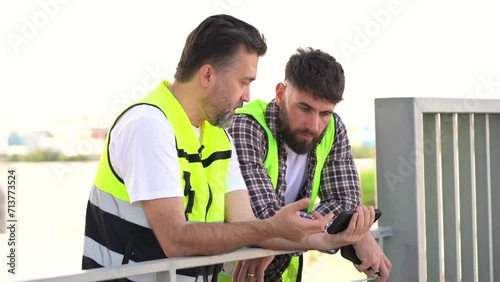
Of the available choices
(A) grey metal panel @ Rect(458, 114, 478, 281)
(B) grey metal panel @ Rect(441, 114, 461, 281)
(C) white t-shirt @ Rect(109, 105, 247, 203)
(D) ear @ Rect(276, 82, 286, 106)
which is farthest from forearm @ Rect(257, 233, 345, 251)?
(A) grey metal panel @ Rect(458, 114, 478, 281)

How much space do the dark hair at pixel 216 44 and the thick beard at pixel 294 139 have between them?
1.96 feet

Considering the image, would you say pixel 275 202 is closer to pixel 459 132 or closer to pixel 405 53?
pixel 459 132

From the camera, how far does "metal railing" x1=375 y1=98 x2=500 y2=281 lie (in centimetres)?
339

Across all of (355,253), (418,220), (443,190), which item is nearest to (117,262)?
(355,253)

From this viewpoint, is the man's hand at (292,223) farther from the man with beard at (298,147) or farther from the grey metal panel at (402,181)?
the grey metal panel at (402,181)

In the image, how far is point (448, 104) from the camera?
3.52 m

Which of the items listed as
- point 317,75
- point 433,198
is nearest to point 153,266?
point 317,75

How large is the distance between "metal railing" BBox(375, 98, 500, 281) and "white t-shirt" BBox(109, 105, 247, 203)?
1.22m

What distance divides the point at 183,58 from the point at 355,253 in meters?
0.92

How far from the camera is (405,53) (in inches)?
477

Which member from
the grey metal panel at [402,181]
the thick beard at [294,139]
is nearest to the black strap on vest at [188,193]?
the thick beard at [294,139]

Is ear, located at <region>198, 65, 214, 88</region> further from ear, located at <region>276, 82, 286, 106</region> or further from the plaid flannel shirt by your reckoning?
ear, located at <region>276, 82, 286, 106</region>

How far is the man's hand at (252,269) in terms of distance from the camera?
302 cm

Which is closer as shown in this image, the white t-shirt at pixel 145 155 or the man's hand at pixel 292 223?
the white t-shirt at pixel 145 155
